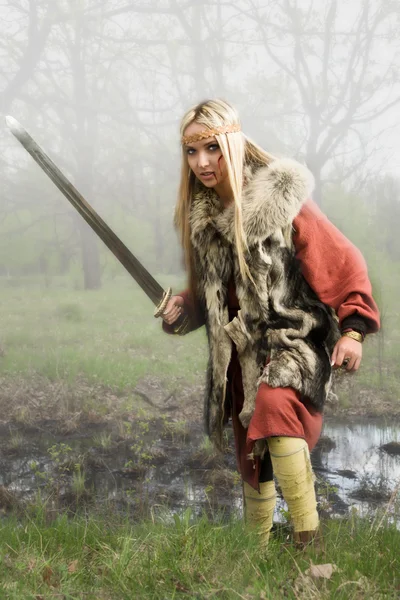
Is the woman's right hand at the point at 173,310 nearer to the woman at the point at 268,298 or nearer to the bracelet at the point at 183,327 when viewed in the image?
the bracelet at the point at 183,327

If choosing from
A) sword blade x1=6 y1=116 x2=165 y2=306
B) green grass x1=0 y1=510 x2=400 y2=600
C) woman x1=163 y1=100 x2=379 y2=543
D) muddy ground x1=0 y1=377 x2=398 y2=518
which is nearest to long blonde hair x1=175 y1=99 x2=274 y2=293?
woman x1=163 y1=100 x2=379 y2=543

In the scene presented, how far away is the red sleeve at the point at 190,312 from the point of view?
3045 millimetres

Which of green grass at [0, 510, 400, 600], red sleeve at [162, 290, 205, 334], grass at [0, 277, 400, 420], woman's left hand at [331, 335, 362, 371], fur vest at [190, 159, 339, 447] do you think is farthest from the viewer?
grass at [0, 277, 400, 420]

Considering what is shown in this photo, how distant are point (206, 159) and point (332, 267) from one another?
24.6 inches

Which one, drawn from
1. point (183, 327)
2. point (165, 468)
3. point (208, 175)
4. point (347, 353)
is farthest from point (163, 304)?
point (165, 468)

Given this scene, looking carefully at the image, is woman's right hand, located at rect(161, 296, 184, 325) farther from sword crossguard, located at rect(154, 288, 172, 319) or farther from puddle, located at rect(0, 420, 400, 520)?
puddle, located at rect(0, 420, 400, 520)

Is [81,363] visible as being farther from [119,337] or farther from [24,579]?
[24,579]

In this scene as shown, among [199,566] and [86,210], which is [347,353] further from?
[86,210]

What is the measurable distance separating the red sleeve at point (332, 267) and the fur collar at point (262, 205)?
73 millimetres

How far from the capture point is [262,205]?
2684 mm

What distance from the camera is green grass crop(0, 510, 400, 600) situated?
2354 millimetres

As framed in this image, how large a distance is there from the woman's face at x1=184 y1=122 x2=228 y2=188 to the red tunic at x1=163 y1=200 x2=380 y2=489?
13.8 inches

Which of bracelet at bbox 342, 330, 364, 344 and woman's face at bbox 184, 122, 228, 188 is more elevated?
woman's face at bbox 184, 122, 228, 188

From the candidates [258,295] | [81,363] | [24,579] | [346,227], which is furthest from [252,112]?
[24,579]
